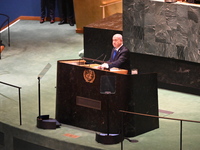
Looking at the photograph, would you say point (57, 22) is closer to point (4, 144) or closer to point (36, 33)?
point (36, 33)

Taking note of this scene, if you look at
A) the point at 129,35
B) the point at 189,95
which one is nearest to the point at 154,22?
the point at 129,35

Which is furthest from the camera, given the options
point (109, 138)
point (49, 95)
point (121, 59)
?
point (49, 95)

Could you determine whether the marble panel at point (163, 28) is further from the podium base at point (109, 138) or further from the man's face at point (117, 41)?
the podium base at point (109, 138)

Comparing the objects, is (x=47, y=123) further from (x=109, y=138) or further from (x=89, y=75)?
(x=109, y=138)

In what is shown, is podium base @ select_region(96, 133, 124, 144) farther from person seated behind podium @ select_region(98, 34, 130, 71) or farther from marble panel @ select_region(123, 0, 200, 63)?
marble panel @ select_region(123, 0, 200, 63)

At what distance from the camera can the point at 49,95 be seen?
450 inches

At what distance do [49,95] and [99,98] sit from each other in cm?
247

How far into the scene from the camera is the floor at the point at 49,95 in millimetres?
9070

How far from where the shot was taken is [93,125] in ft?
30.8

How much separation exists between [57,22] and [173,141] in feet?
29.3

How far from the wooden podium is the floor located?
179 millimetres

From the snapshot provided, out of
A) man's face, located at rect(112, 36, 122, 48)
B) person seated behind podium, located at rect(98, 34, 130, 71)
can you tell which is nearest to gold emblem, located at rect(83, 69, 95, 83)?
person seated behind podium, located at rect(98, 34, 130, 71)

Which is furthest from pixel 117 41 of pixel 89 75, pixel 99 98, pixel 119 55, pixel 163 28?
pixel 163 28

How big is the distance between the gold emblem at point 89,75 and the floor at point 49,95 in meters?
0.83
